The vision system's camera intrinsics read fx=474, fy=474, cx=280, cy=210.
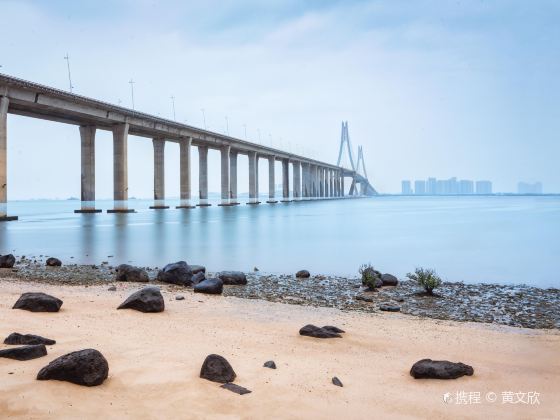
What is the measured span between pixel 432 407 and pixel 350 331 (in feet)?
10.1

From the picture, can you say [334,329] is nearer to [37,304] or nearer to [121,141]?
[37,304]

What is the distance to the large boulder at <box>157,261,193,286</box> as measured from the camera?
12758mm

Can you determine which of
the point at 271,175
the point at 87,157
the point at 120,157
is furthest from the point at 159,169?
the point at 271,175

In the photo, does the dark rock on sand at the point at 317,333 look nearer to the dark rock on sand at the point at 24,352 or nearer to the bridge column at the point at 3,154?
the dark rock on sand at the point at 24,352

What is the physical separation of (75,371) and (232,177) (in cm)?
9231

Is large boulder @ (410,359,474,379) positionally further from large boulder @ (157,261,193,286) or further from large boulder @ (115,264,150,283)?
large boulder @ (115,264,150,283)

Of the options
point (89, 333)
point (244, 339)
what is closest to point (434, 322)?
point (244, 339)

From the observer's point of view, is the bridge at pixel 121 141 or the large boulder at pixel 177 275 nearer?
Answer: the large boulder at pixel 177 275

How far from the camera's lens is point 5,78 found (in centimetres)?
3978

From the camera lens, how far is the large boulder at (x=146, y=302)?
8527 millimetres

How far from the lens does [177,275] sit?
42.2ft

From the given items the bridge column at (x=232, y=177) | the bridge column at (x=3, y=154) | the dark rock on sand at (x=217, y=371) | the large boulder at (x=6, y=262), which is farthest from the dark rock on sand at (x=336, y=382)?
the bridge column at (x=232, y=177)

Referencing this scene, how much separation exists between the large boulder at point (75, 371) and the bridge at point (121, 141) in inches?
1624

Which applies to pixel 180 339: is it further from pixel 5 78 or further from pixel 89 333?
pixel 5 78
